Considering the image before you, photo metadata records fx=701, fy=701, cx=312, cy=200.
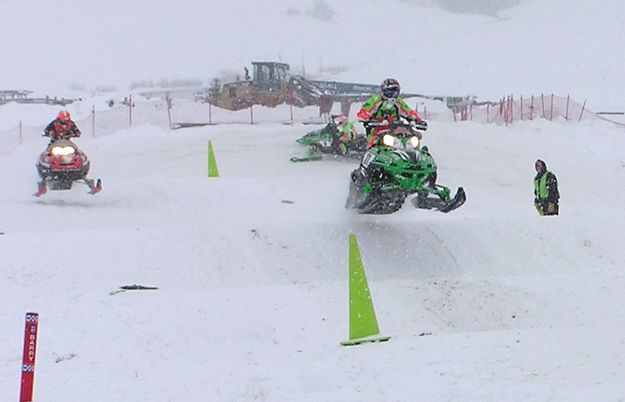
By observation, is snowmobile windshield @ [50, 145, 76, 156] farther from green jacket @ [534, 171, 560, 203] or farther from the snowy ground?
green jacket @ [534, 171, 560, 203]

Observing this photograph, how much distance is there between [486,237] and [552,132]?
15813mm

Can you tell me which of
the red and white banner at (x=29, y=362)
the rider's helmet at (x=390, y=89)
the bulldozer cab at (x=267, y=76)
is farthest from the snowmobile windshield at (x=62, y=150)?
the bulldozer cab at (x=267, y=76)

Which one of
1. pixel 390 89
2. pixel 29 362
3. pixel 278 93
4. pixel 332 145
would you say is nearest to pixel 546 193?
pixel 390 89

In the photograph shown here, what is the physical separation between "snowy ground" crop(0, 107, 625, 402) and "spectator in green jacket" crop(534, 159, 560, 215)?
2.56ft

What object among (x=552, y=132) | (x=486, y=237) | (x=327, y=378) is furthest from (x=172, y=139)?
(x=327, y=378)

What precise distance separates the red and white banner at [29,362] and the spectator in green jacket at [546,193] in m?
10.4

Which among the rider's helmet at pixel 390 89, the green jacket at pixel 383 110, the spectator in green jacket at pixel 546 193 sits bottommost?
the spectator in green jacket at pixel 546 193

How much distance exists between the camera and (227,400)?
516 cm

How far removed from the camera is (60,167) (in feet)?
44.8

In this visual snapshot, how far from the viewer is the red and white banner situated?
16.2ft

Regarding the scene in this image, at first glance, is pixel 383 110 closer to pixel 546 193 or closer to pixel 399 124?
pixel 399 124

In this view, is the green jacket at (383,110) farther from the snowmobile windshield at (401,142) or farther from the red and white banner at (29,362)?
the red and white banner at (29,362)

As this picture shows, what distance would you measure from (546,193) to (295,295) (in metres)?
6.87

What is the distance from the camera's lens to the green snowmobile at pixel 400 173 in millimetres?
9641
